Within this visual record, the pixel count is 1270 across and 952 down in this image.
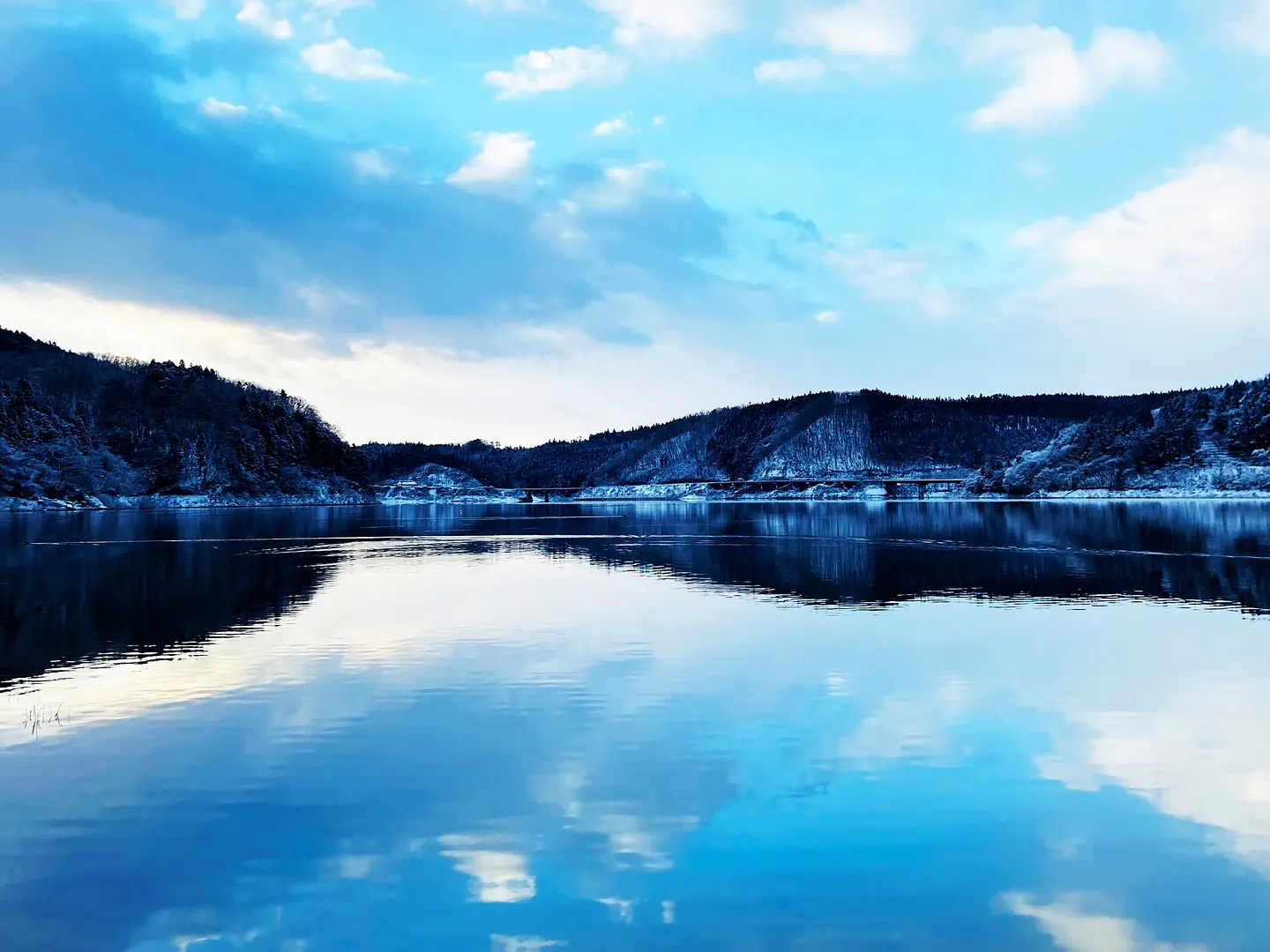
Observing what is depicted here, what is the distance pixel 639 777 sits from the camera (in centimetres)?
1612

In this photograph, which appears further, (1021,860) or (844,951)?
(1021,860)

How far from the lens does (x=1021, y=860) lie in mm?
12570

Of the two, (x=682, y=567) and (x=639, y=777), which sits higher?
(x=682, y=567)

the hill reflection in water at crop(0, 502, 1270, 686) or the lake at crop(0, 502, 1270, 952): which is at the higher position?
the hill reflection in water at crop(0, 502, 1270, 686)

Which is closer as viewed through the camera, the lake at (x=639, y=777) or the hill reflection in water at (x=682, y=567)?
the lake at (x=639, y=777)

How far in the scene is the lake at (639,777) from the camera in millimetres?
11078

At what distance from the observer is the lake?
11078mm

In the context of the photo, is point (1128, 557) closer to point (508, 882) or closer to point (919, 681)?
point (919, 681)

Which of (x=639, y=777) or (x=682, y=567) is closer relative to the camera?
(x=639, y=777)

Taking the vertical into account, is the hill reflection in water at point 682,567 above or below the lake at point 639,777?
above

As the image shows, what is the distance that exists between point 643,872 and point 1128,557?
56.6 meters

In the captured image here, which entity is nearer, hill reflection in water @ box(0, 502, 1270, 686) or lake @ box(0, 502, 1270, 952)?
lake @ box(0, 502, 1270, 952)

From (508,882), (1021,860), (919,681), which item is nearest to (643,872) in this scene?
(508,882)

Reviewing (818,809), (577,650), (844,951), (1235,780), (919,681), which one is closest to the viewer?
(844,951)
